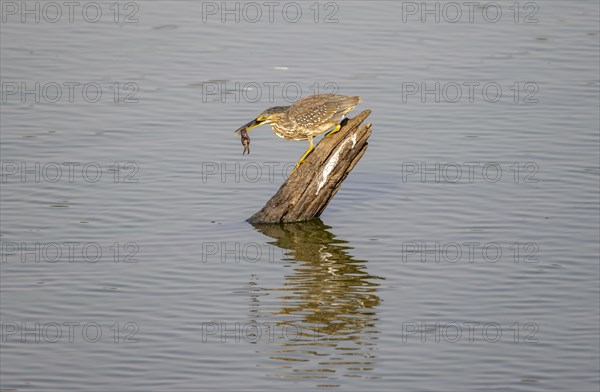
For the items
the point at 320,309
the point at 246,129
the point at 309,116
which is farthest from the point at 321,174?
the point at 320,309

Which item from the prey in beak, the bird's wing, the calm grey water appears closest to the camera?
the calm grey water

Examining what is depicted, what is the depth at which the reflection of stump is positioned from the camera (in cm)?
1587

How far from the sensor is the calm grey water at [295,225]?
12.5 metres

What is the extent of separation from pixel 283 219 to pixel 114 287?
3217 millimetres

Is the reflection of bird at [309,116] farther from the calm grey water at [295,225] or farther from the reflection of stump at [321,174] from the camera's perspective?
the calm grey water at [295,225]

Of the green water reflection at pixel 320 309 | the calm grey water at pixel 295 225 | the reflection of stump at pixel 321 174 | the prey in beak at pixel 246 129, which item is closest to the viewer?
the green water reflection at pixel 320 309

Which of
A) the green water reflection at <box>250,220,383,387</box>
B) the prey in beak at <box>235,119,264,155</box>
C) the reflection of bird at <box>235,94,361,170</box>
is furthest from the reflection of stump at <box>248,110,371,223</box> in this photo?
the prey in beak at <box>235,119,264,155</box>

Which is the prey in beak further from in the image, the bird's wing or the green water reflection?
the green water reflection

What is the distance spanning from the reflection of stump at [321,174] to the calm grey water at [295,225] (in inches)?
11.8

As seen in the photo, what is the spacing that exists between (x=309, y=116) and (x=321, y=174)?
2.75ft

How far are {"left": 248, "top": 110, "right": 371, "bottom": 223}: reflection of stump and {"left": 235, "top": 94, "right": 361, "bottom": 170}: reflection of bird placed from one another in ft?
0.54

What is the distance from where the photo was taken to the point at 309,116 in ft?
51.7

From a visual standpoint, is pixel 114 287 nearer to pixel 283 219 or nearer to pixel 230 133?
pixel 283 219

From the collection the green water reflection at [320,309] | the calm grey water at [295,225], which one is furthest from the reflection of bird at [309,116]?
the calm grey water at [295,225]
